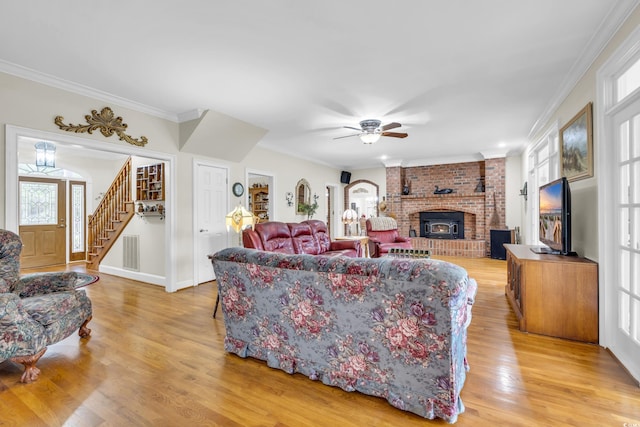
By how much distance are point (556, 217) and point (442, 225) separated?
5188 mm

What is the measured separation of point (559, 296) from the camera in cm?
266

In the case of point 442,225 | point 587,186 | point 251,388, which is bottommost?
point 251,388

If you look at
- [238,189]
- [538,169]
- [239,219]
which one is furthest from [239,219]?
[538,169]

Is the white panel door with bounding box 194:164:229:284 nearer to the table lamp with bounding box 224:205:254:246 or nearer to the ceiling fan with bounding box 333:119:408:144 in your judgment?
the table lamp with bounding box 224:205:254:246

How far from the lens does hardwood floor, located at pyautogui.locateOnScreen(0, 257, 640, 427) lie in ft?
Answer: 5.44

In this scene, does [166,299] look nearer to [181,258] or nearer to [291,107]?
[181,258]

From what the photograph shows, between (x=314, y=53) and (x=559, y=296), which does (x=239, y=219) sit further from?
(x=559, y=296)

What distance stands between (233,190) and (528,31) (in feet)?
15.0

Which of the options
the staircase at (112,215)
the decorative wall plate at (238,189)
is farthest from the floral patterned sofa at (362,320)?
the staircase at (112,215)

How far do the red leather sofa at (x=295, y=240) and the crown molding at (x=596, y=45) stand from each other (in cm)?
346

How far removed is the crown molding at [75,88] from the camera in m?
2.88

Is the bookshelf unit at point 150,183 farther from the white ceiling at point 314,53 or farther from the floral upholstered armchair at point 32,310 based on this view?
the floral upholstered armchair at point 32,310

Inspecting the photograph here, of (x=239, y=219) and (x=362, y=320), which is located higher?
(x=239, y=219)

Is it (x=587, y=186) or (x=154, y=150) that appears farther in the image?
(x=154, y=150)
